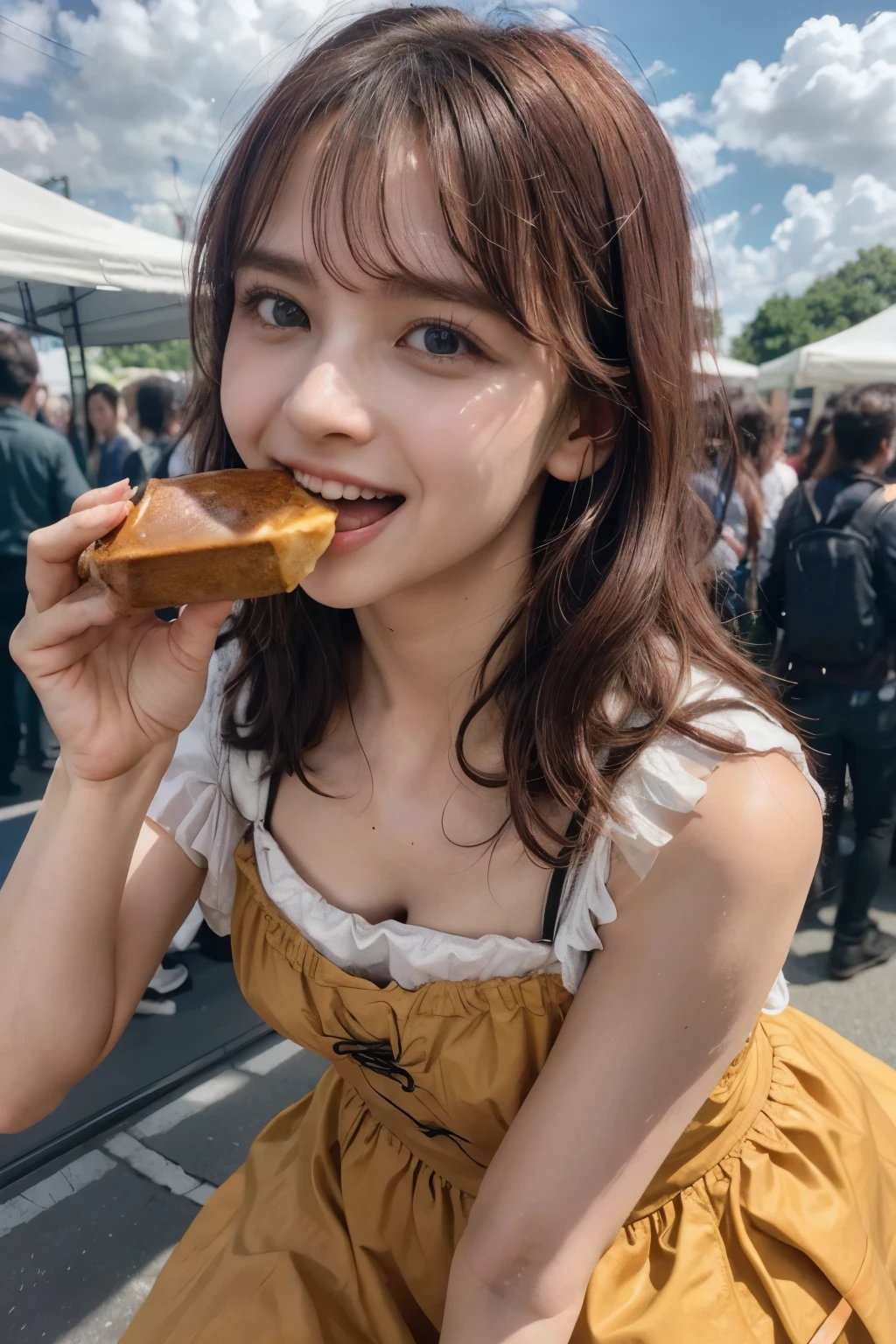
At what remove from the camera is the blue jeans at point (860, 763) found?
12.0ft

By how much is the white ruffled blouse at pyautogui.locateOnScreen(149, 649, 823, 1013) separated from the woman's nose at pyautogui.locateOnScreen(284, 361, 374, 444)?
58cm

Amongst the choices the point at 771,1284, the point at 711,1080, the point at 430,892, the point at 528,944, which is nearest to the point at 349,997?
the point at 430,892

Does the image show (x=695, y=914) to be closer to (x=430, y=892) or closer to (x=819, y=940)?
(x=430, y=892)

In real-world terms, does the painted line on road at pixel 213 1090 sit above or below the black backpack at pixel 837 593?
below

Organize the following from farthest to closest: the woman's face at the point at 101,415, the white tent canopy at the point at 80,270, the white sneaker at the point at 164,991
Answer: the woman's face at the point at 101,415, the white tent canopy at the point at 80,270, the white sneaker at the point at 164,991

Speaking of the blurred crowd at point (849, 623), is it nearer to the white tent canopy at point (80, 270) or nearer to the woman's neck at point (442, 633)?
the woman's neck at point (442, 633)

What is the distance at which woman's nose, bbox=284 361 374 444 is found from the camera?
102 cm

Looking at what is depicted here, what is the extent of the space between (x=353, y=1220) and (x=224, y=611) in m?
1.01

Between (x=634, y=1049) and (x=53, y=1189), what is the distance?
2.11m

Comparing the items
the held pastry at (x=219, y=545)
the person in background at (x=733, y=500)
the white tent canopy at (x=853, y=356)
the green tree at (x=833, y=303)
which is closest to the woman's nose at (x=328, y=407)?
the held pastry at (x=219, y=545)

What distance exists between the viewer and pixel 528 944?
122 centimetres

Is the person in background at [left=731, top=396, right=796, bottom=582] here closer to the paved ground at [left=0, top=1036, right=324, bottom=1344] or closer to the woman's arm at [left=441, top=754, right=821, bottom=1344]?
the paved ground at [left=0, top=1036, right=324, bottom=1344]

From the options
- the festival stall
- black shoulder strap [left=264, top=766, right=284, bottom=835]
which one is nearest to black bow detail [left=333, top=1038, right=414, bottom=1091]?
black shoulder strap [left=264, top=766, right=284, bottom=835]

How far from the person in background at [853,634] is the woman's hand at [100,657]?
115 inches
